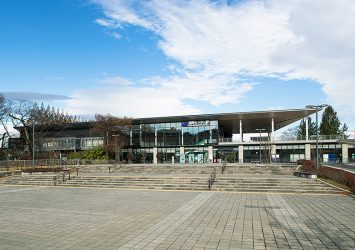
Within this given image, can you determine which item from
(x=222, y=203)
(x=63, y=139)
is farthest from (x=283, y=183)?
(x=63, y=139)

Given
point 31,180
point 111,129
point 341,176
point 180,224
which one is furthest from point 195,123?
point 180,224

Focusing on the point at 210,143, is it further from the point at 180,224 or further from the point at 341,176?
the point at 180,224

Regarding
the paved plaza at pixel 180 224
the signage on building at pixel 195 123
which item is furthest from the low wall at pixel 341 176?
the signage on building at pixel 195 123

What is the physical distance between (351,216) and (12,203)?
15.6 metres

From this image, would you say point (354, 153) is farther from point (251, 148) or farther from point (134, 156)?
point (134, 156)

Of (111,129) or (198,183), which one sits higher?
(111,129)

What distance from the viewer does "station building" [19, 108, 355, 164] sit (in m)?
60.1

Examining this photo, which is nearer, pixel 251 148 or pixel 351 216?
pixel 351 216

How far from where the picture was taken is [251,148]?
207 feet

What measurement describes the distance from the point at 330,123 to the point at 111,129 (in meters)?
57.7

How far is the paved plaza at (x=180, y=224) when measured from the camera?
28.1ft

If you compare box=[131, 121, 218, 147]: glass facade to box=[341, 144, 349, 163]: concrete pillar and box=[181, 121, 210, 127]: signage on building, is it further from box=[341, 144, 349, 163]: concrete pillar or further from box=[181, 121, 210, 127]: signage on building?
box=[341, 144, 349, 163]: concrete pillar

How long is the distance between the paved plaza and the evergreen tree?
74.5 m

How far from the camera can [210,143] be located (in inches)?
2522
